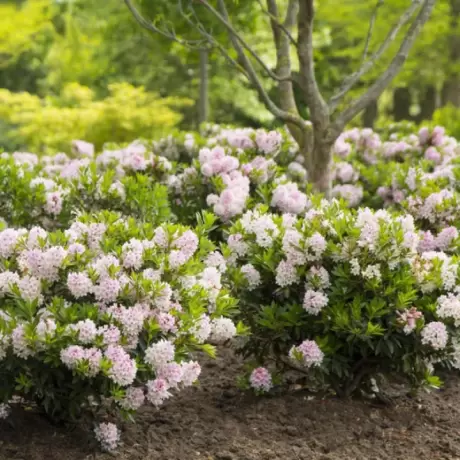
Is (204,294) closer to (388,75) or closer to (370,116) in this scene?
(388,75)

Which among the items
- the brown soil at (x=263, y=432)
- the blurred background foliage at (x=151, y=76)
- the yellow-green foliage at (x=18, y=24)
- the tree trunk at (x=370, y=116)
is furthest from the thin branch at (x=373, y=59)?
the tree trunk at (x=370, y=116)

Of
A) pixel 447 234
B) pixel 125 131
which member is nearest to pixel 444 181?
pixel 447 234

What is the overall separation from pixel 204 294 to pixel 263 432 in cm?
77

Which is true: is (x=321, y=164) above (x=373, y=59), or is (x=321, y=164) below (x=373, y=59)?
below

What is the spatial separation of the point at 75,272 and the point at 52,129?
42.9 ft

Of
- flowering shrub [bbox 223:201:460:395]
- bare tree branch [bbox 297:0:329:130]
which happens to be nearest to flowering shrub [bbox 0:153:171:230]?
flowering shrub [bbox 223:201:460:395]

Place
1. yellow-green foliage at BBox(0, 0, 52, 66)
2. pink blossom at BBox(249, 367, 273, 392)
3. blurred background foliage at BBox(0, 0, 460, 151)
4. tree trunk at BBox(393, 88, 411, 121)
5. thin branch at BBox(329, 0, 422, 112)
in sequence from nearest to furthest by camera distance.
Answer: pink blossom at BBox(249, 367, 273, 392)
thin branch at BBox(329, 0, 422, 112)
blurred background foliage at BBox(0, 0, 460, 151)
yellow-green foliage at BBox(0, 0, 52, 66)
tree trunk at BBox(393, 88, 411, 121)

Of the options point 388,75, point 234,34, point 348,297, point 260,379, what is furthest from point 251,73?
point 260,379

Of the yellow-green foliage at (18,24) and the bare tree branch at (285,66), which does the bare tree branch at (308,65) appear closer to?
the bare tree branch at (285,66)

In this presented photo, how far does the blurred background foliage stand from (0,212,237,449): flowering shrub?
874cm

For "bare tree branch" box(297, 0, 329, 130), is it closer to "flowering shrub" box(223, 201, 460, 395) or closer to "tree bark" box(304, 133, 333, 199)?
"tree bark" box(304, 133, 333, 199)

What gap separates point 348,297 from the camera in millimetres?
4051

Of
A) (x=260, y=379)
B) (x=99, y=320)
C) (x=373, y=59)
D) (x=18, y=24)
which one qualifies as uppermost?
(x=18, y=24)

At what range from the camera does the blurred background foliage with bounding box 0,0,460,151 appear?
51.3ft
